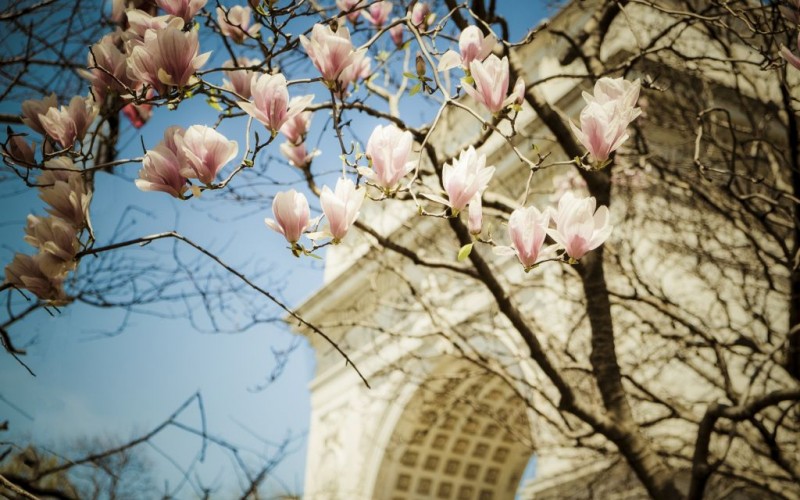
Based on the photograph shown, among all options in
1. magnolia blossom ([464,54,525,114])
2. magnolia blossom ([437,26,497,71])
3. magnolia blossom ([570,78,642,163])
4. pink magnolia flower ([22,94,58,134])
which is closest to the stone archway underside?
magnolia blossom ([437,26,497,71])

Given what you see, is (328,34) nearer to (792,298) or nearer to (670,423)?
(792,298)

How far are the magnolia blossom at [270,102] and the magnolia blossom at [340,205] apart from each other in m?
0.22

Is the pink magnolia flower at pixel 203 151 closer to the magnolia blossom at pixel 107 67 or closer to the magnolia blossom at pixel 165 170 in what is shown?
the magnolia blossom at pixel 165 170

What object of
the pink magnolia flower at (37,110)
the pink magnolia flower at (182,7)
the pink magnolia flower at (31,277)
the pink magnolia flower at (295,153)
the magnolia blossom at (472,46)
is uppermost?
the pink magnolia flower at (295,153)

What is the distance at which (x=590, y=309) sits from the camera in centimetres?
349

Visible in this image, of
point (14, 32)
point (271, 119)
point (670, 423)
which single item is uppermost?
point (14, 32)

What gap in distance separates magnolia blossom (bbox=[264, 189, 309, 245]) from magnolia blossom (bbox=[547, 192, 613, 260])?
1.87 ft

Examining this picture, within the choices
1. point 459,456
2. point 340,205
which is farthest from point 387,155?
point 459,456

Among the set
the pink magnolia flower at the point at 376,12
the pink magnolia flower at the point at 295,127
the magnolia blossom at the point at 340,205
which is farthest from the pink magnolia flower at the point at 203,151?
the pink magnolia flower at the point at 376,12

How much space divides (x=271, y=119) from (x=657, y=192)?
6426mm

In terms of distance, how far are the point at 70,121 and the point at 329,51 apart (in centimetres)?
67

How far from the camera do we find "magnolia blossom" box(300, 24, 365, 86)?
161 centimetres

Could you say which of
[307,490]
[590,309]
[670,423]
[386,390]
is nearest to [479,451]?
[386,390]

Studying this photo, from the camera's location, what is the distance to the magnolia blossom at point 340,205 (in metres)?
1.45
